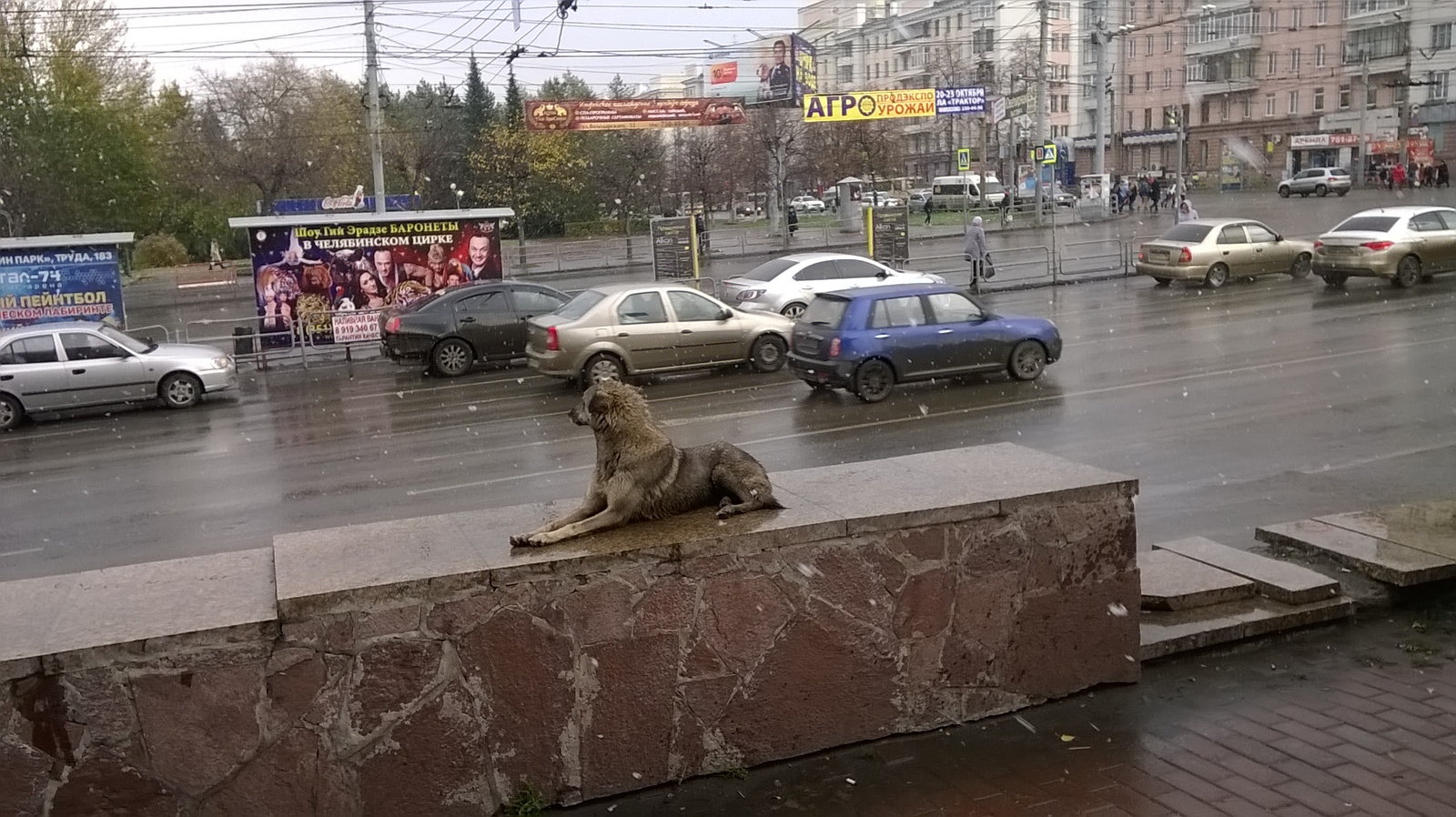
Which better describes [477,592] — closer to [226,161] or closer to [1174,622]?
[1174,622]

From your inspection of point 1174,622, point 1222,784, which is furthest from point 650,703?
point 1174,622

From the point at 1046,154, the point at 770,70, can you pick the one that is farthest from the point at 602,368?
the point at 1046,154

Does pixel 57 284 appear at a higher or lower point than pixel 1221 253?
higher

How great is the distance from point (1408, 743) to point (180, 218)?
191ft

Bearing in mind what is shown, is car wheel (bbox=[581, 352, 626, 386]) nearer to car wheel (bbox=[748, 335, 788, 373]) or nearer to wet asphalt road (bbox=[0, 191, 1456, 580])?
wet asphalt road (bbox=[0, 191, 1456, 580])

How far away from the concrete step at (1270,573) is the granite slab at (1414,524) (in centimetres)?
82

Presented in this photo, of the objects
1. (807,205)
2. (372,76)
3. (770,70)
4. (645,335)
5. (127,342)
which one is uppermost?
(770,70)

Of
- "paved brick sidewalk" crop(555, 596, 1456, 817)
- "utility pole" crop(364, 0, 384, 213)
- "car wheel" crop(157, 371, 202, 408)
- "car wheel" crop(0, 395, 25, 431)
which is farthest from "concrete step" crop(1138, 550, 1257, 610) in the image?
"utility pole" crop(364, 0, 384, 213)

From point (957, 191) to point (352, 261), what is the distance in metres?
46.7

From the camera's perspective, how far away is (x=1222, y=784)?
453 centimetres

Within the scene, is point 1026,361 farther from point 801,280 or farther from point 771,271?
point 771,271

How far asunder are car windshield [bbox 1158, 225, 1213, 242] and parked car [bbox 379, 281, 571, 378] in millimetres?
15589

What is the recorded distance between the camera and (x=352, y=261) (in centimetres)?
2484

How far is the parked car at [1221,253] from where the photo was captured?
27.6m
